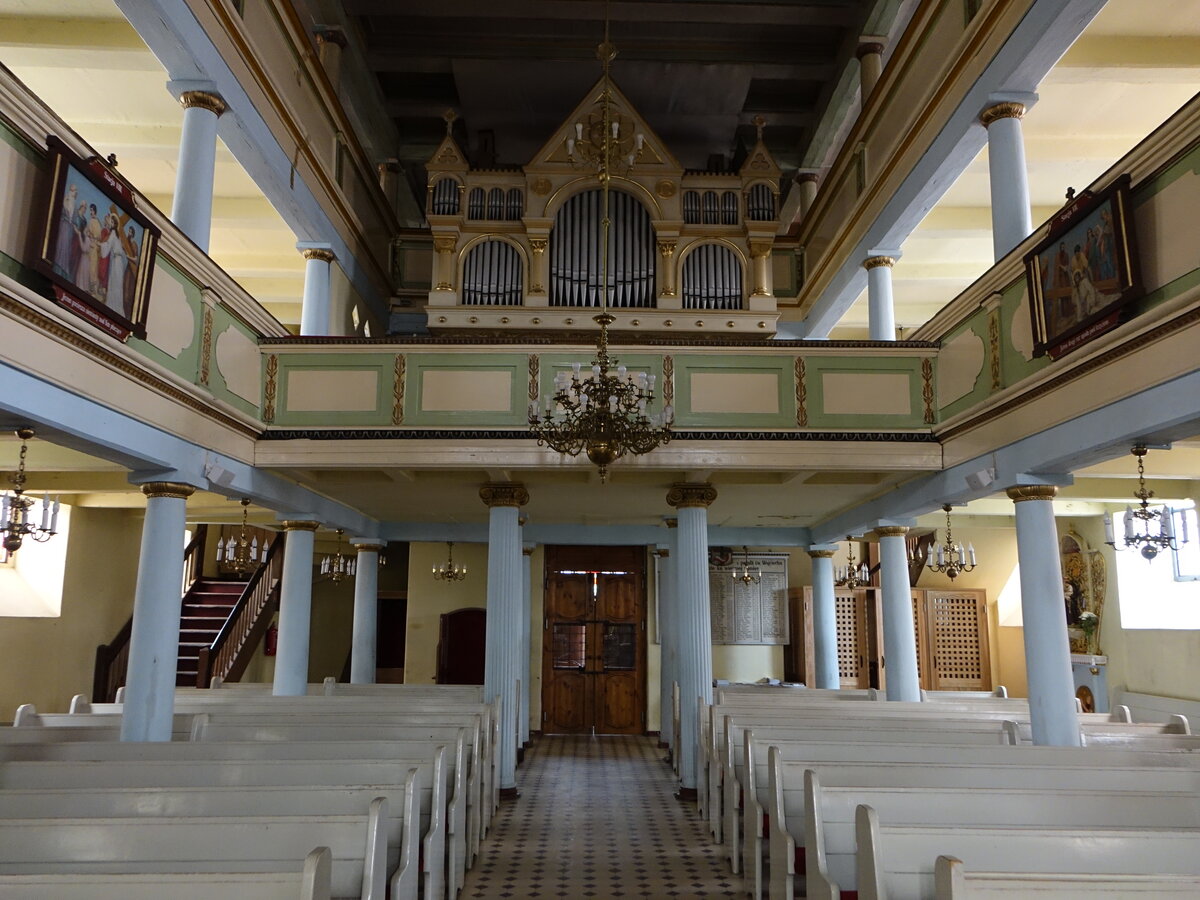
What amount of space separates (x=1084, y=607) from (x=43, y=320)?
44.0ft

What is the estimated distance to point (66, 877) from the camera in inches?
117

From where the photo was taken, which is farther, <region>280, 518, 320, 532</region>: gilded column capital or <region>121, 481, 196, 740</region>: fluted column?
<region>280, 518, 320, 532</region>: gilded column capital

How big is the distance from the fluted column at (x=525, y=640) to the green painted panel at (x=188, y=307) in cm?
681

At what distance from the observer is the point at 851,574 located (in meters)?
14.2

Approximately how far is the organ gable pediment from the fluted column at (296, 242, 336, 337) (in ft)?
9.50

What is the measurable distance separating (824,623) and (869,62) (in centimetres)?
777

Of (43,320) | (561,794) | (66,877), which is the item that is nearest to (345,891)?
(66,877)

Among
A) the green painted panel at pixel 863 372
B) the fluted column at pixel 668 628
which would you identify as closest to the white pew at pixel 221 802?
the green painted panel at pixel 863 372

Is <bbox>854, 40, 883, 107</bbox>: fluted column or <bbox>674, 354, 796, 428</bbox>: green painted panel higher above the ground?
<bbox>854, 40, 883, 107</bbox>: fluted column

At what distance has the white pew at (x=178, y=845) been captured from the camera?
3615 millimetres

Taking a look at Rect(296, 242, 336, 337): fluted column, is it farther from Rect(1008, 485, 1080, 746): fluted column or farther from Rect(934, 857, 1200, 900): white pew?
Rect(934, 857, 1200, 900): white pew

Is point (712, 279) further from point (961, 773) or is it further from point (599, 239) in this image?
point (961, 773)

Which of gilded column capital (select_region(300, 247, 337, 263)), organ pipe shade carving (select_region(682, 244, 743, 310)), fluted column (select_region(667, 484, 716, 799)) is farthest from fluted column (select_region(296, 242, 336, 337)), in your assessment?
fluted column (select_region(667, 484, 716, 799))

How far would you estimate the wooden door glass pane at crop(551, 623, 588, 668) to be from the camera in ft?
52.1
